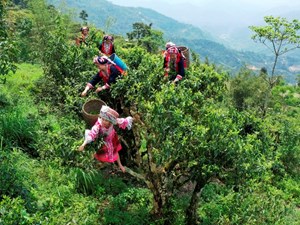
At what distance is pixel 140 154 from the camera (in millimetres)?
7641

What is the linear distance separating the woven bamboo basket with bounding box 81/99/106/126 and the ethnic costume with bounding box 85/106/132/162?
83 cm

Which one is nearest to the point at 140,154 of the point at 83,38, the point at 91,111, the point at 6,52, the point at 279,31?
the point at 91,111

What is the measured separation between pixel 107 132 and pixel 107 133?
0.02 m

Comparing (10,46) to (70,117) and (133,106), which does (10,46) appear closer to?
(70,117)

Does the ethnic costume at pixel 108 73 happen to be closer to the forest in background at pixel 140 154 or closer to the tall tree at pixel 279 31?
the forest in background at pixel 140 154

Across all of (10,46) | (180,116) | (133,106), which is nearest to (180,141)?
(180,116)

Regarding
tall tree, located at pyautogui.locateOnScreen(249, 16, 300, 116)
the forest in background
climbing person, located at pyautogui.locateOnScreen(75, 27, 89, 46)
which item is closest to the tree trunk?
the forest in background

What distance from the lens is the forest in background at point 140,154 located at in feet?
19.7

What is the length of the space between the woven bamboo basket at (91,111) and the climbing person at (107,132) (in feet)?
2.72

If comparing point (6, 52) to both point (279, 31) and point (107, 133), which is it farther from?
point (279, 31)

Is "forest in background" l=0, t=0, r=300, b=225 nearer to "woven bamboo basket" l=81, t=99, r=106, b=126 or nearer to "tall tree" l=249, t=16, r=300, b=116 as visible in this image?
"woven bamboo basket" l=81, t=99, r=106, b=126

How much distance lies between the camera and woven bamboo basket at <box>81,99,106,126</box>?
729cm

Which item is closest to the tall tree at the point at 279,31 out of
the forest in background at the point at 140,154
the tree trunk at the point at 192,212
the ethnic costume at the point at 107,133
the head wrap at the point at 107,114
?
the forest in background at the point at 140,154

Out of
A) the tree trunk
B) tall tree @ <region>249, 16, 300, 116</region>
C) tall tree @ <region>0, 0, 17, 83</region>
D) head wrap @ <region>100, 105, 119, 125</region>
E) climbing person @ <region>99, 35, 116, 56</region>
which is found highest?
tall tree @ <region>249, 16, 300, 116</region>
